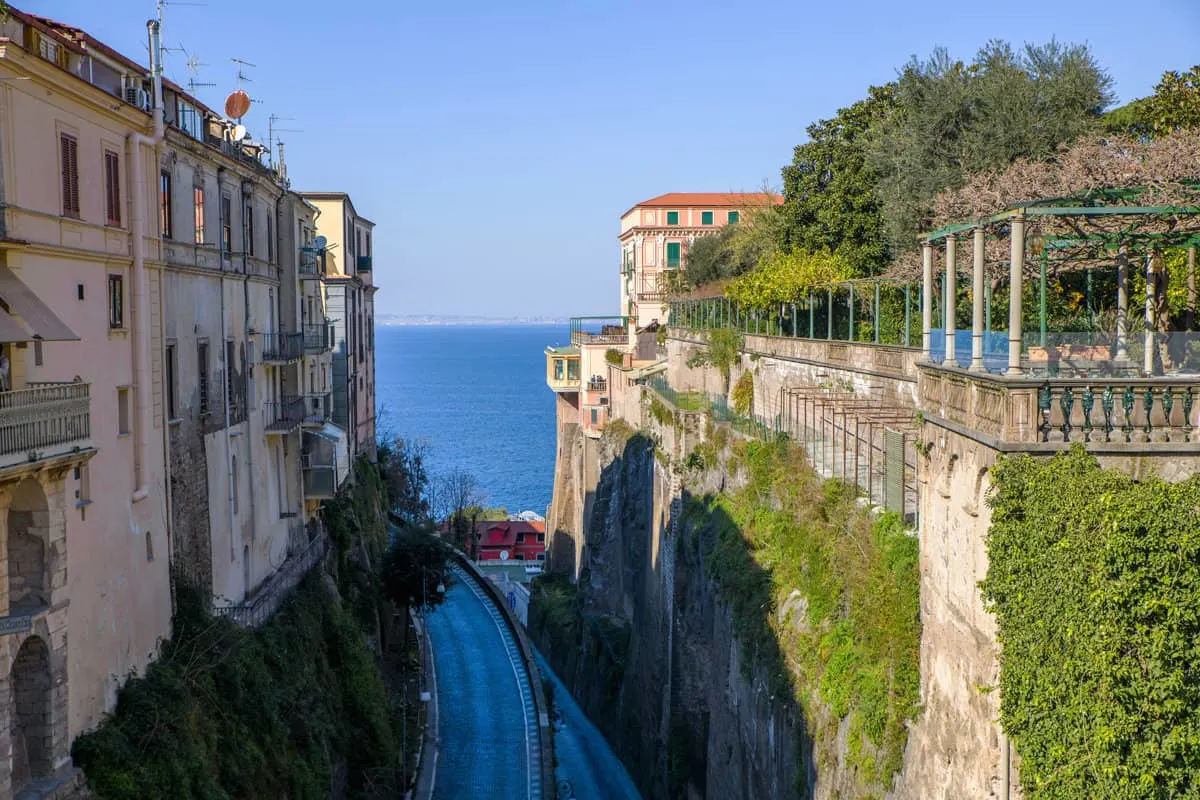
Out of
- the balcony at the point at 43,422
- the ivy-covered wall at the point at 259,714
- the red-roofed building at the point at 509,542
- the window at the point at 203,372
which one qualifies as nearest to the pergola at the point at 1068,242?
the balcony at the point at 43,422

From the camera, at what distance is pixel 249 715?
1975cm

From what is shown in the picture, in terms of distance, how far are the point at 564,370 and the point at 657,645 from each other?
113 feet

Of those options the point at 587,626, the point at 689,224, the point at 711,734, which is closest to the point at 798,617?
the point at 711,734

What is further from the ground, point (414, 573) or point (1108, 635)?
point (1108, 635)

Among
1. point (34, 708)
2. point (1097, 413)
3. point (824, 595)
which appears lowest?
point (824, 595)

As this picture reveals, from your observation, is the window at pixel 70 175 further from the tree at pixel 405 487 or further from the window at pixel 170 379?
the tree at pixel 405 487

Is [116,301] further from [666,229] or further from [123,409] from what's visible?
[666,229]

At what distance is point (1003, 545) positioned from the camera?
1146cm

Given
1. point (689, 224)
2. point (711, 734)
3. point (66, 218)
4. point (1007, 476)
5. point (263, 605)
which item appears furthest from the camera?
point (689, 224)

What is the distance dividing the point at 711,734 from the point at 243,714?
1171 centimetres

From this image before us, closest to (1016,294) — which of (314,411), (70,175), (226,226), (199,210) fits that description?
(70,175)

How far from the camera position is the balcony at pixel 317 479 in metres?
29.2

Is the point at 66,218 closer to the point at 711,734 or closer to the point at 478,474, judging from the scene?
the point at 711,734

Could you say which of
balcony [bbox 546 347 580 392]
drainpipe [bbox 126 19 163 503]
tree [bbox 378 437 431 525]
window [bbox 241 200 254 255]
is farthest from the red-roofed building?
drainpipe [bbox 126 19 163 503]
